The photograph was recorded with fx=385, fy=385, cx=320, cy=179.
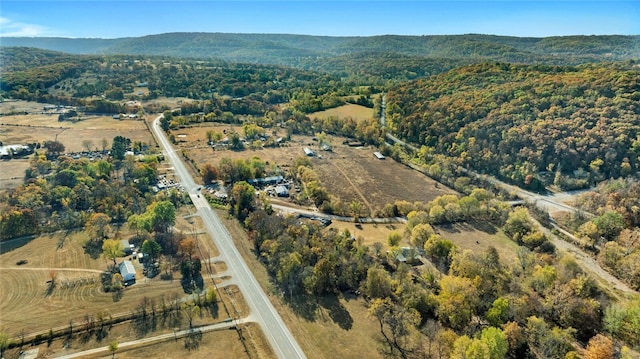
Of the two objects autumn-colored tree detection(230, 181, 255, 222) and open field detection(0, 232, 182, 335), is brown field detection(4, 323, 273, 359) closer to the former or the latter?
open field detection(0, 232, 182, 335)

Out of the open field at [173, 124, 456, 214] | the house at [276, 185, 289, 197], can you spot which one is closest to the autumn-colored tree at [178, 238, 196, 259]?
the house at [276, 185, 289, 197]

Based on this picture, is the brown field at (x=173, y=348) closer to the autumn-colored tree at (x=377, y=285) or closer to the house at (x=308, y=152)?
the autumn-colored tree at (x=377, y=285)

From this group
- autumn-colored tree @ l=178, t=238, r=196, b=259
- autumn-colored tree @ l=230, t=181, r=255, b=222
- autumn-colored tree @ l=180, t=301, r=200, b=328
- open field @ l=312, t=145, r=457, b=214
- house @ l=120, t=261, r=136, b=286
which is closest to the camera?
autumn-colored tree @ l=180, t=301, r=200, b=328

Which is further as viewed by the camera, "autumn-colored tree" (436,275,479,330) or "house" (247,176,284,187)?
"house" (247,176,284,187)

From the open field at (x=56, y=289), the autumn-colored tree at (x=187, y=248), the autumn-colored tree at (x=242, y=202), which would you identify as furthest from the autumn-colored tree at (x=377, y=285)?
the autumn-colored tree at (x=242, y=202)

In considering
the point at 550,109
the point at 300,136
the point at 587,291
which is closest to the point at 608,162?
the point at 550,109

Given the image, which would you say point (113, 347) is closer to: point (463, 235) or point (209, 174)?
point (209, 174)

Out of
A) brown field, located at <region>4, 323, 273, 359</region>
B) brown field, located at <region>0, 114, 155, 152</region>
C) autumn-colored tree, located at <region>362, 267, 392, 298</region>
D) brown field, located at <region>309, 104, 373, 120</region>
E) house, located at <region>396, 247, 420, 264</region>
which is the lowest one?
brown field, located at <region>4, 323, 273, 359</region>
